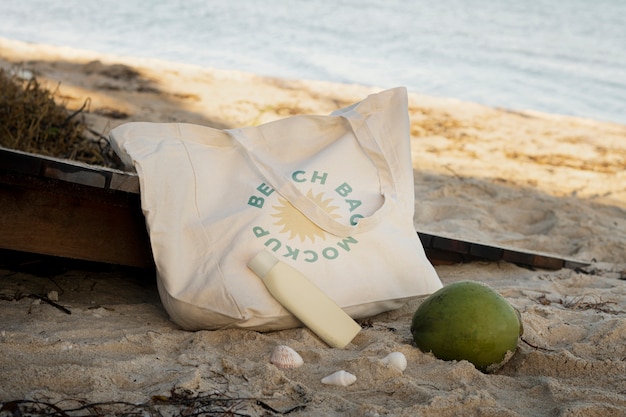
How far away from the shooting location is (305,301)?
7.48 ft

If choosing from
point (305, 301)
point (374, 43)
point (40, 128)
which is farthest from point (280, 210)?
point (374, 43)

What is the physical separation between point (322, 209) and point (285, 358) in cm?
53

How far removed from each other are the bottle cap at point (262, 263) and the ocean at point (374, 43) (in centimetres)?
640

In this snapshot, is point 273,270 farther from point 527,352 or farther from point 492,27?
point 492,27

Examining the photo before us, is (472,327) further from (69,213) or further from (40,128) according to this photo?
(40,128)

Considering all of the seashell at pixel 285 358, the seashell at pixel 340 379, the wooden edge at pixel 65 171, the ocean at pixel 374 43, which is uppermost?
the wooden edge at pixel 65 171

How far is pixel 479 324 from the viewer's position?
2.14 metres

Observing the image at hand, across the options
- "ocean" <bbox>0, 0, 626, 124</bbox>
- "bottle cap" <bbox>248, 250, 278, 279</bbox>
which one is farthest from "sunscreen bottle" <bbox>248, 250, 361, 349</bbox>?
"ocean" <bbox>0, 0, 626, 124</bbox>

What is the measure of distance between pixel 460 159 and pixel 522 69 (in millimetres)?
6031

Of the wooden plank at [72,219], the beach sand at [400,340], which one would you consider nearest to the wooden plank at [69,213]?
the wooden plank at [72,219]

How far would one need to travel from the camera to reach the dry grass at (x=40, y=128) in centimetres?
422

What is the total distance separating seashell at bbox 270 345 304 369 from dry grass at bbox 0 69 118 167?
2.27m

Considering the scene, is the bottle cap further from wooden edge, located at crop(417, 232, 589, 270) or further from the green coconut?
wooden edge, located at crop(417, 232, 589, 270)

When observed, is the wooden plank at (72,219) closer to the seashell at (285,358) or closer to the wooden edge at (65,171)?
the wooden edge at (65,171)
